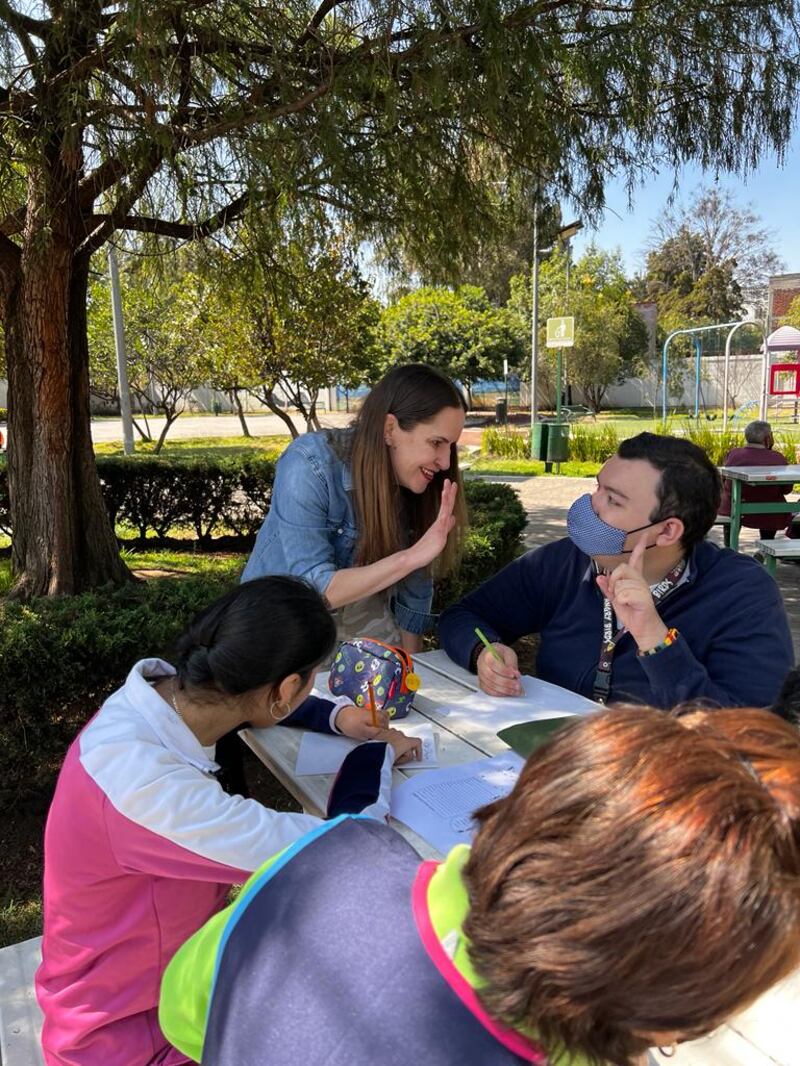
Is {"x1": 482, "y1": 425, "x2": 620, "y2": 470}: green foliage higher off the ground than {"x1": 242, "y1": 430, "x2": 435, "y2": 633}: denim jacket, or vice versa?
{"x1": 242, "y1": 430, "x2": 435, "y2": 633}: denim jacket

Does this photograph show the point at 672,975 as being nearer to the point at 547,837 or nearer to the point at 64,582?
the point at 547,837

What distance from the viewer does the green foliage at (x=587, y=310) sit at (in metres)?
29.2

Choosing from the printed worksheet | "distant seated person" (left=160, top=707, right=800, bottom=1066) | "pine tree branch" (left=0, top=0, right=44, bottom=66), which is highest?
"pine tree branch" (left=0, top=0, right=44, bottom=66)

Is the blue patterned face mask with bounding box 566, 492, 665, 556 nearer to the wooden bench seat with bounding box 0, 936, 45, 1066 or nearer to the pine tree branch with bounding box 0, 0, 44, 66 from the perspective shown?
the wooden bench seat with bounding box 0, 936, 45, 1066

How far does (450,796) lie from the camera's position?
5.74 ft

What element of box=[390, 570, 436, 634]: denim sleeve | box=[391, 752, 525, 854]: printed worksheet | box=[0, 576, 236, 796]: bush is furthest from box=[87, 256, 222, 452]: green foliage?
box=[391, 752, 525, 854]: printed worksheet

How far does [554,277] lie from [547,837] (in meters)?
31.7

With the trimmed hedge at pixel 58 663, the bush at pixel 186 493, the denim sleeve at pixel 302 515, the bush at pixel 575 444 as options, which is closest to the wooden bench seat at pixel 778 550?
the trimmed hedge at pixel 58 663

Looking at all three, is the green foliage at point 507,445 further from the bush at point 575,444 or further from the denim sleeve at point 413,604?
the denim sleeve at point 413,604

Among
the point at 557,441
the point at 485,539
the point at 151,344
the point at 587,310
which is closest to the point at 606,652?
the point at 485,539

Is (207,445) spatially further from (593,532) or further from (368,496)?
(593,532)

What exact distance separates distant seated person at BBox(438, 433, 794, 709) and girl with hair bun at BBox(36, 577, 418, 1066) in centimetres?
98

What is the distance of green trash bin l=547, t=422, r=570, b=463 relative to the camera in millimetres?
14383

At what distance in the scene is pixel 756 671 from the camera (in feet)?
7.04
